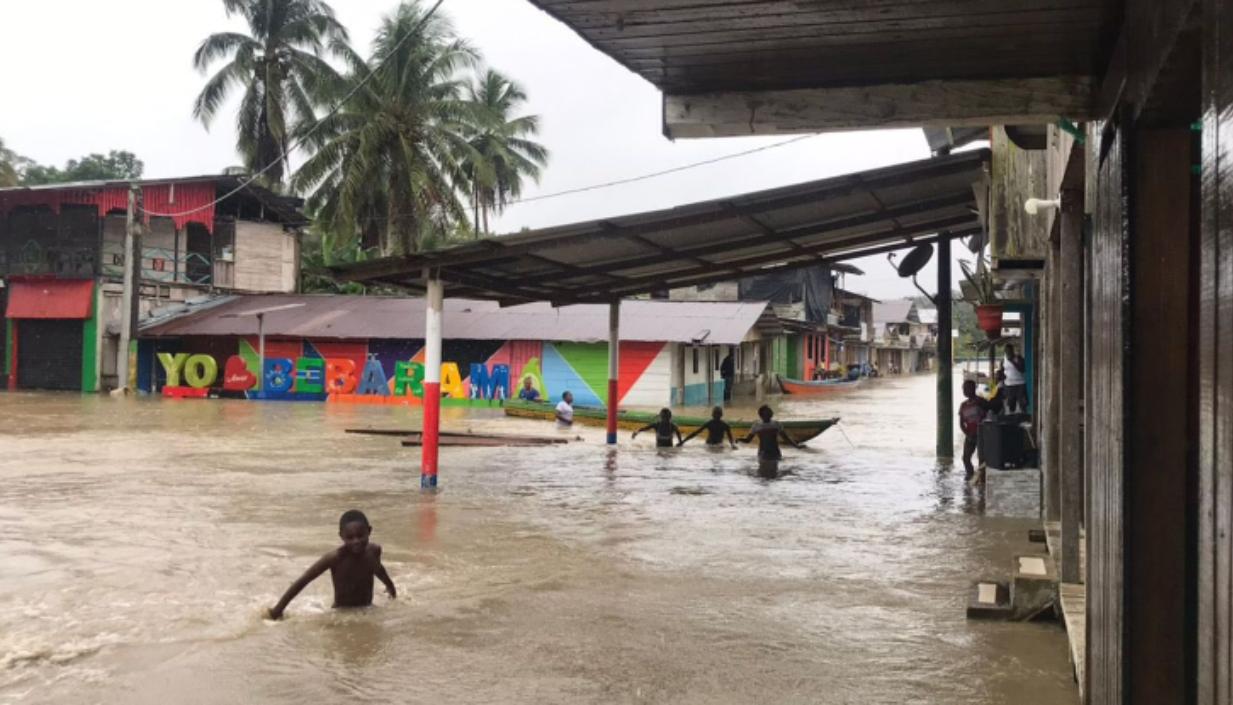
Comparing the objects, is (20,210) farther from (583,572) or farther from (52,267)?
(583,572)

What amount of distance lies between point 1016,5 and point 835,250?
39.9 ft

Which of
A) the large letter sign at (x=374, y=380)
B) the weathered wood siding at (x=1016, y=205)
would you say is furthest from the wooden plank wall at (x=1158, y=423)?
the large letter sign at (x=374, y=380)

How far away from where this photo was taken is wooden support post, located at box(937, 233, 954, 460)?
16.4 meters

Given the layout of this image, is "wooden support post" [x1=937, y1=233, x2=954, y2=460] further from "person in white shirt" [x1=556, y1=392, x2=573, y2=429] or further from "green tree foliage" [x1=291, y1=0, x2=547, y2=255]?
"green tree foliage" [x1=291, y1=0, x2=547, y2=255]

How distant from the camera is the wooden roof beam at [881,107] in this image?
163 inches

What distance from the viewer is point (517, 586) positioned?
7578 mm

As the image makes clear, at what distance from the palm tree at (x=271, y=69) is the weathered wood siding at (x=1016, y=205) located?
93.5ft

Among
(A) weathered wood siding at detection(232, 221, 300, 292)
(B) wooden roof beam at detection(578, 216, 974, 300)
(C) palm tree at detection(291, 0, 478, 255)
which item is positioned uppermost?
(C) palm tree at detection(291, 0, 478, 255)

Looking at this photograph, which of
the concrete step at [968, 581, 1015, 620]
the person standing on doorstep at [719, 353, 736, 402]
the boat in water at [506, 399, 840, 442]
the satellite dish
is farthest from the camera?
the person standing on doorstep at [719, 353, 736, 402]

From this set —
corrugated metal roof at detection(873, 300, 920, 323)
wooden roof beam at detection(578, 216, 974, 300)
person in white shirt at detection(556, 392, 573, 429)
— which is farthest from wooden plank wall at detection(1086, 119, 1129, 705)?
corrugated metal roof at detection(873, 300, 920, 323)

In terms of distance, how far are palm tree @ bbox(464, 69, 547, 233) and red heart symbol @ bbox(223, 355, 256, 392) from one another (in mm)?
9492

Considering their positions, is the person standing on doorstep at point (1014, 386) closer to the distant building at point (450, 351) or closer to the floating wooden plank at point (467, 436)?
the floating wooden plank at point (467, 436)

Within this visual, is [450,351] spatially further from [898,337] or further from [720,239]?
[898,337]

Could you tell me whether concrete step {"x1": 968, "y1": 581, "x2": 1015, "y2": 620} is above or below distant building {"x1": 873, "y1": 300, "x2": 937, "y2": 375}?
below
